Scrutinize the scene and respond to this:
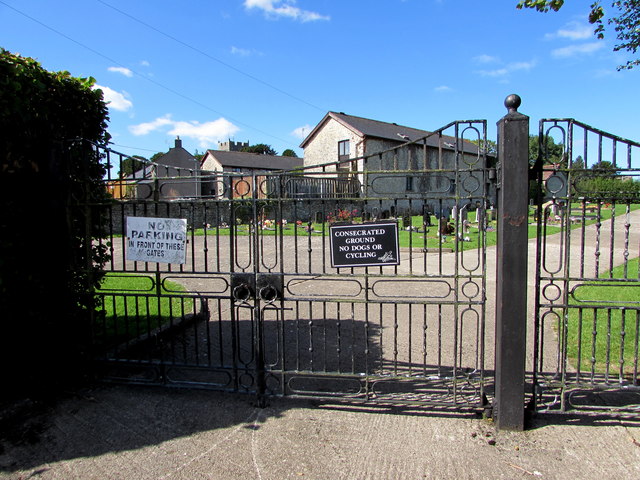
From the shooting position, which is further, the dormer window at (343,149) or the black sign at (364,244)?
the dormer window at (343,149)

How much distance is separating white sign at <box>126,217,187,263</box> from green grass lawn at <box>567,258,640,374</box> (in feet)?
11.9

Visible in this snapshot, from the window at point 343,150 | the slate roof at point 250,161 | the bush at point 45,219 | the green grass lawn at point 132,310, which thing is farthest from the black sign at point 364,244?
the slate roof at point 250,161

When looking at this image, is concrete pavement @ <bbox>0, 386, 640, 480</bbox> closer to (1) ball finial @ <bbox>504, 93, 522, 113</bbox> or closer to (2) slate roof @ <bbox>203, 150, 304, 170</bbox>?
(1) ball finial @ <bbox>504, 93, 522, 113</bbox>

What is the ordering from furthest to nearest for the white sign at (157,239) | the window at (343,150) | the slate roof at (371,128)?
the window at (343,150)
the slate roof at (371,128)
the white sign at (157,239)

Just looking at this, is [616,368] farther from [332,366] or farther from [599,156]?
[332,366]

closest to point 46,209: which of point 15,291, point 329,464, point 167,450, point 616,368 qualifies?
point 15,291

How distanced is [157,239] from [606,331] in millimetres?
5612

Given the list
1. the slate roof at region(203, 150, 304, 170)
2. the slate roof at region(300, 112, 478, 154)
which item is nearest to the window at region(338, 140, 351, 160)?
the slate roof at region(300, 112, 478, 154)

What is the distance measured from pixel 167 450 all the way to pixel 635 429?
3.94m

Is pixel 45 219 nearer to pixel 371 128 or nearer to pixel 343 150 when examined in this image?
pixel 343 150

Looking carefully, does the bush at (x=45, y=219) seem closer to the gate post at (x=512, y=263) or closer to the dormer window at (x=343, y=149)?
the gate post at (x=512, y=263)

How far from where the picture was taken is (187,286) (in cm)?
1000

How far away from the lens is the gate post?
3.56 m

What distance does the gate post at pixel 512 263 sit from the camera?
356cm
